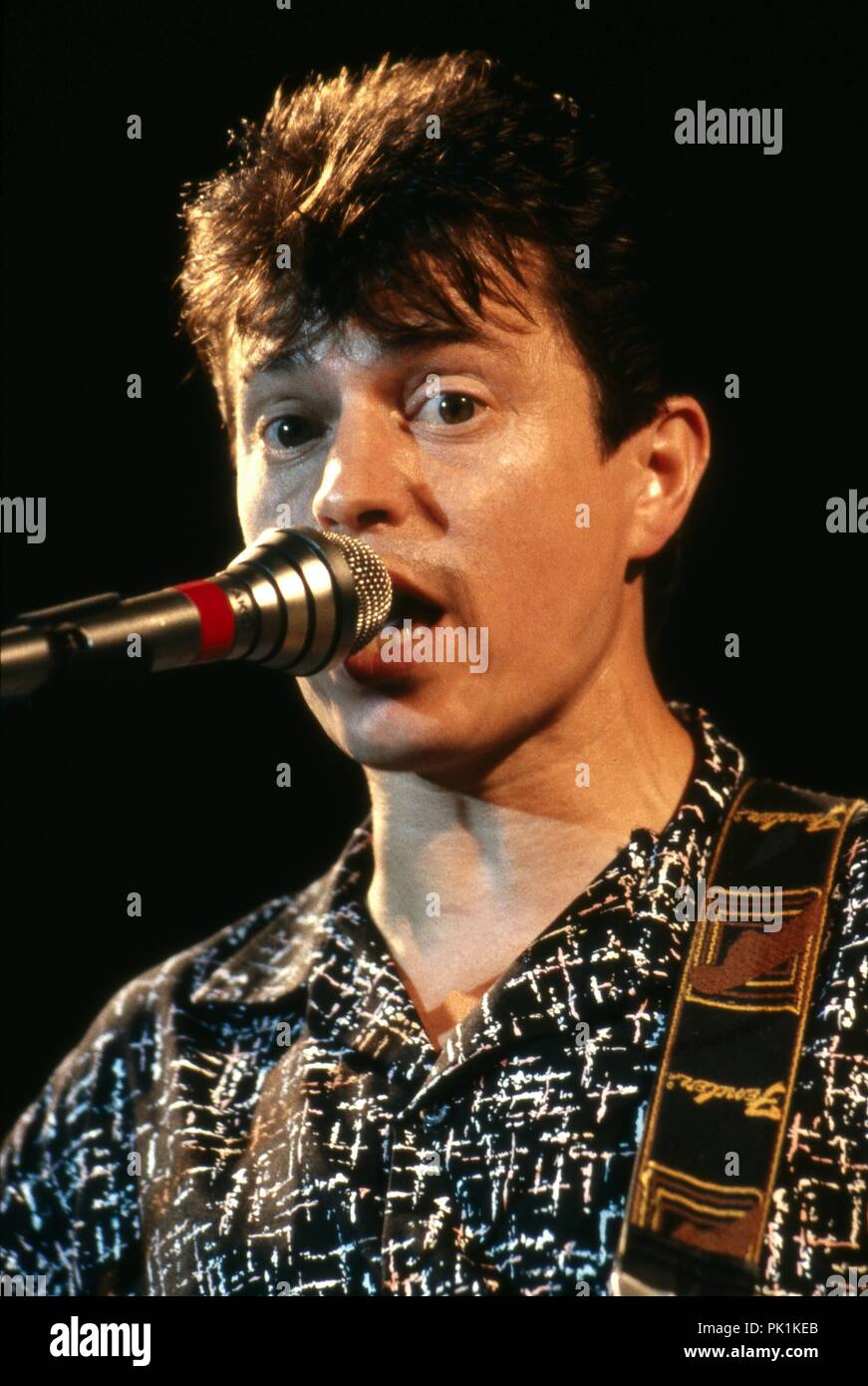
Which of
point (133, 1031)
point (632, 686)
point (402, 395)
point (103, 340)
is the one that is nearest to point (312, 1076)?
point (133, 1031)

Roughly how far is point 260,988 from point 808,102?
167 cm

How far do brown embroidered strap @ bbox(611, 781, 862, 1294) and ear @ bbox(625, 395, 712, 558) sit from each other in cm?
46

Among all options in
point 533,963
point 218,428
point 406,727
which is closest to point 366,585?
point 406,727

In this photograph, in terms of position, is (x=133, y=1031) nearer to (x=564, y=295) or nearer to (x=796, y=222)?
(x=564, y=295)

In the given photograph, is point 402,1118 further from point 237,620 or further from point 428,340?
point 428,340

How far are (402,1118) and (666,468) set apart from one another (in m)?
1.08

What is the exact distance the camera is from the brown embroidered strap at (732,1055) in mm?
1830

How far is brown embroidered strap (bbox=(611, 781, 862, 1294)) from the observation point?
183 centimetres

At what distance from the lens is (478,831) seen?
2299 mm

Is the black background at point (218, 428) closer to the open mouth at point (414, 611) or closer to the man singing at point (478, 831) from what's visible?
the man singing at point (478, 831)

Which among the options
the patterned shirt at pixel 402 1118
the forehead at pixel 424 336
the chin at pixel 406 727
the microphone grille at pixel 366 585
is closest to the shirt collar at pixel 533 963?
the patterned shirt at pixel 402 1118

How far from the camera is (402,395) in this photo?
85.8 inches

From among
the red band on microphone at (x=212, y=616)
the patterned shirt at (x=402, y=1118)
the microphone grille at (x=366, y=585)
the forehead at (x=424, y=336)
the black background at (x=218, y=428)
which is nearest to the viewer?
the red band on microphone at (x=212, y=616)

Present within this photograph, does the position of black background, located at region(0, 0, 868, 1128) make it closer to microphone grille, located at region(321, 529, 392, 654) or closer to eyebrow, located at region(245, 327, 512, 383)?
eyebrow, located at region(245, 327, 512, 383)
